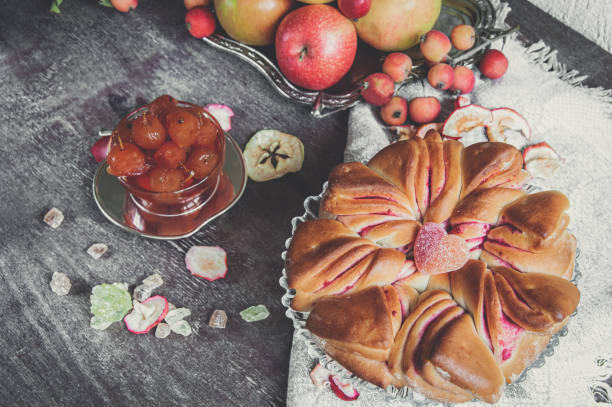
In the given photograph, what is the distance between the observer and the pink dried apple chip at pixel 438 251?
758 mm

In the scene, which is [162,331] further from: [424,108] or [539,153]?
[539,153]

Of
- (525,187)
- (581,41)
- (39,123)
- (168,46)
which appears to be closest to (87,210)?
(39,123)

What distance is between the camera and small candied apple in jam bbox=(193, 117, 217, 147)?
949 millimetres

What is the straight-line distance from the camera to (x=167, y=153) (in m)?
0.92

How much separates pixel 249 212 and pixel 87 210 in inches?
13.6

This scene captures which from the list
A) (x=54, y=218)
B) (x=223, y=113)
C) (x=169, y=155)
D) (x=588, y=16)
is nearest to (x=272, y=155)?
(x=223, y=113)

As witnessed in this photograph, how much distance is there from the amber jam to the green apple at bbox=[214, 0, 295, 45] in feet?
0.86

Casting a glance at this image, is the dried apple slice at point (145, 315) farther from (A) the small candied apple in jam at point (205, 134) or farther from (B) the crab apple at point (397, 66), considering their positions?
(B) the crab apple at point (397, 66)

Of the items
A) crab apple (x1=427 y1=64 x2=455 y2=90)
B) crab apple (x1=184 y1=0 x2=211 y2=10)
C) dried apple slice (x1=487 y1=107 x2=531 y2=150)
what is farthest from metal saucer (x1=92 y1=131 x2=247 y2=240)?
dried apple slice (x1=487 y1=107 x2=531 y2=150)

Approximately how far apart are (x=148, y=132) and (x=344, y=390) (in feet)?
1.96

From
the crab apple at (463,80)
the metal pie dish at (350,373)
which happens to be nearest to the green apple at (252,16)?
the crab apple at (463,80)

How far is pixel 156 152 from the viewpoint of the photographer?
930 millimetres

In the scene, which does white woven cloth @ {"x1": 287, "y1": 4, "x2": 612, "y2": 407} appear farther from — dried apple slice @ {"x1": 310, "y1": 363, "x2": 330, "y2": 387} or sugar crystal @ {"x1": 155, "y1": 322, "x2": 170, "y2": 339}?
sugar crystal @ {"x1": 155, "y1": 322, "x2": 170, "y2": 339}

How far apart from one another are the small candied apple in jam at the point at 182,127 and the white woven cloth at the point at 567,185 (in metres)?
0.36
